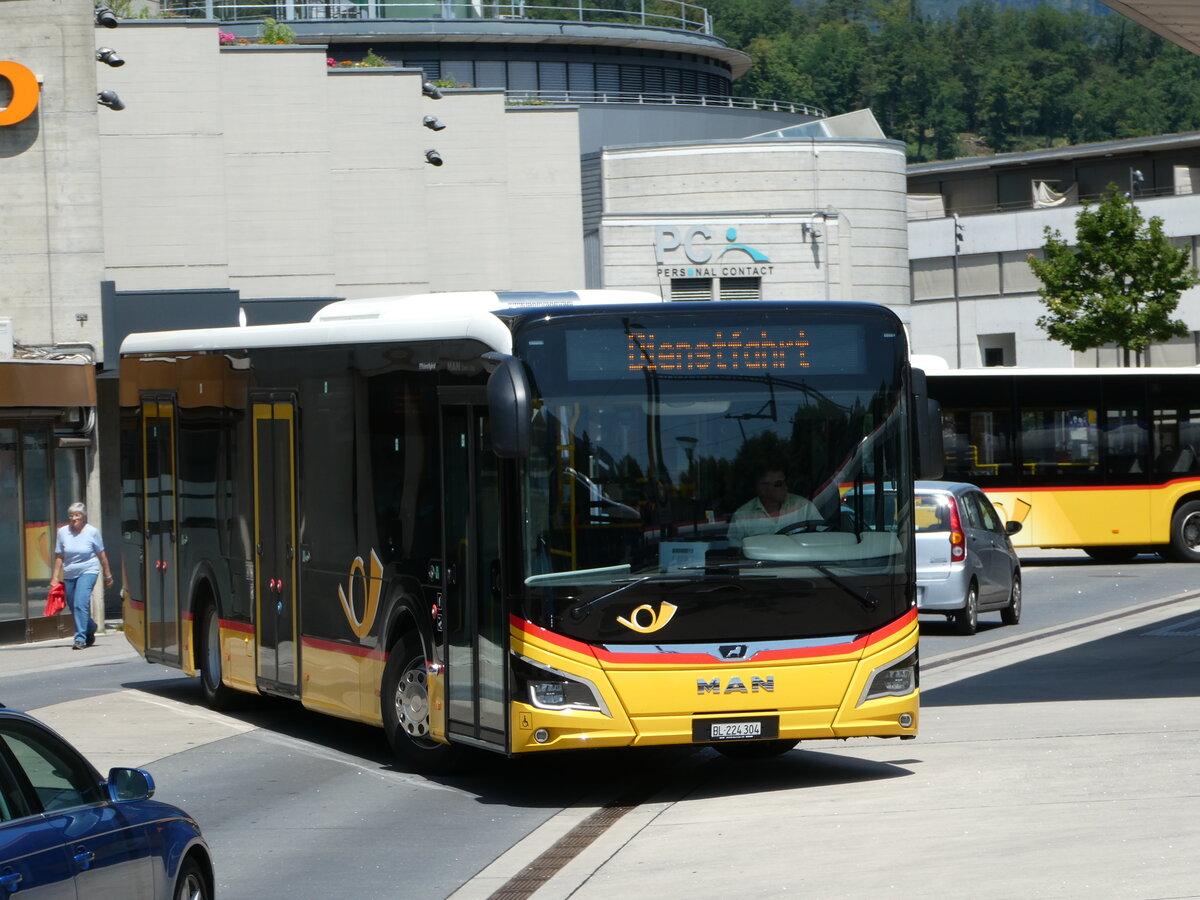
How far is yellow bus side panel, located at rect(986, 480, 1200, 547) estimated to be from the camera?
30.8 metres

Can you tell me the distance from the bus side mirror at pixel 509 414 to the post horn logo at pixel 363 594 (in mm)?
2319

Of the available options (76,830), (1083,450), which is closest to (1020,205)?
(1083,450)

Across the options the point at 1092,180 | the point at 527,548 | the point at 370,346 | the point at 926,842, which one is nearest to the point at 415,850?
the point at 527,548

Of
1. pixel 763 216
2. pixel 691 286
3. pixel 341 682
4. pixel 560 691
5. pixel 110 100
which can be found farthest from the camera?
pixel 763 216

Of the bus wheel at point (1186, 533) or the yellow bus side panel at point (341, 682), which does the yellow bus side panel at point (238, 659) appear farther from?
the bus wheel at point (1186, 533)

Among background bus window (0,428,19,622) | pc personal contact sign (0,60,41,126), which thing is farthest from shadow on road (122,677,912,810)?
pc personal contact sign (0,60,41,126)

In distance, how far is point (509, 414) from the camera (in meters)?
10.1

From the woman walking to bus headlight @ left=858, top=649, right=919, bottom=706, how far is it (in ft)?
47.0

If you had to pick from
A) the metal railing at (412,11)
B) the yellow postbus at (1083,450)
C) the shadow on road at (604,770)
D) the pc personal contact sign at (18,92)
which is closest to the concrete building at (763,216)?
the metal railing at (412,11)

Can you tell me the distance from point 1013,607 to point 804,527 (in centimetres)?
1210

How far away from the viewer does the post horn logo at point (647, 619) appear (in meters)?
10.6

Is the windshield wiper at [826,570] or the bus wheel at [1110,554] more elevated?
the windshield wiper at [826,570]

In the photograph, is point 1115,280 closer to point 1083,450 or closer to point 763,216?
point 763,216

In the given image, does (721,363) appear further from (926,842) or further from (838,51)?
(838,51)
